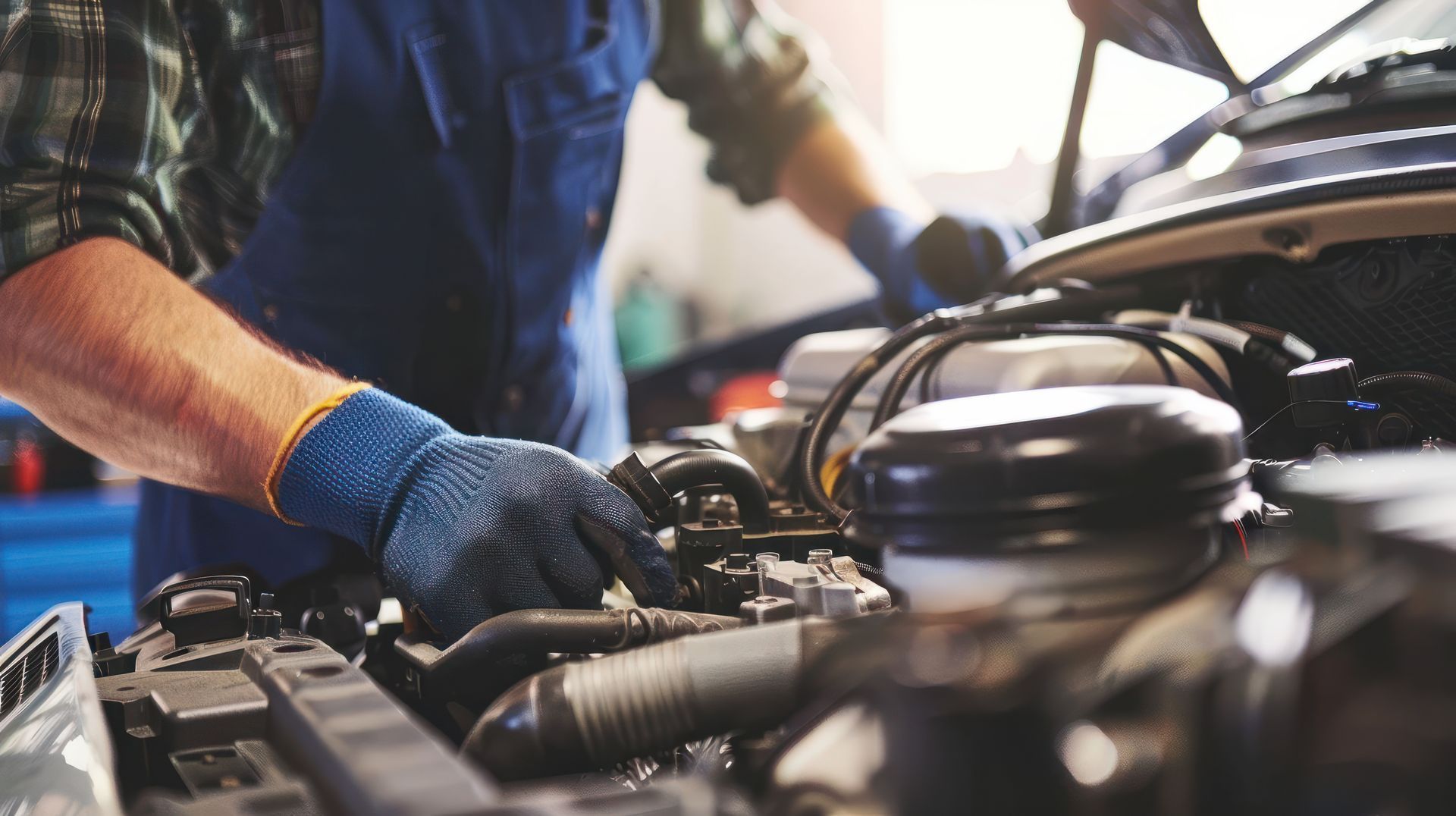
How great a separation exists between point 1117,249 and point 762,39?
47.0 inches

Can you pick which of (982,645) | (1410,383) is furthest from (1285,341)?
(982,645)

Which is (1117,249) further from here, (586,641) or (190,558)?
(190,558)

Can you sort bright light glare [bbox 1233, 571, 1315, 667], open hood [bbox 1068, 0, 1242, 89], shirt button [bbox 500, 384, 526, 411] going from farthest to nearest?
1. shirt button [bbox 500, 384, 526, 411]
2. open hood [bbox 1068, 0, 1242, 89]
3. bright light glare [bbox 1233, 571, 1315, 667]

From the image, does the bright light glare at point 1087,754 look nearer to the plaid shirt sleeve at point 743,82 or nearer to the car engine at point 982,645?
the car engine at point 982,645

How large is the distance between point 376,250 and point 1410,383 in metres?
1.26

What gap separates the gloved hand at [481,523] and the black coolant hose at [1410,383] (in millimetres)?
546

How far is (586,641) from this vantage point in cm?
56

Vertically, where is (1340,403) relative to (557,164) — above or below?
below

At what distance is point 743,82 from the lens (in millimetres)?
1997

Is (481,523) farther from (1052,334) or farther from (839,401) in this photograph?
(1052,334)

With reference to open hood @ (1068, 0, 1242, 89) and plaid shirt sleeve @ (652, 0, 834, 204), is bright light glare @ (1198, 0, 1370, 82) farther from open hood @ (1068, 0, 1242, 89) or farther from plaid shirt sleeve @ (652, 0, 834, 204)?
plaid shirt sleeve @ (652, 0, 834, 204)

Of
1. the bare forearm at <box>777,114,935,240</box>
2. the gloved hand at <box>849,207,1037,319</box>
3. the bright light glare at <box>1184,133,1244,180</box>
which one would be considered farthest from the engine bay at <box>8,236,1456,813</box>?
→ the bare forearm at <box>777,114,935,240</box>

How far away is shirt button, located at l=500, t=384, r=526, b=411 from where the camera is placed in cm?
159

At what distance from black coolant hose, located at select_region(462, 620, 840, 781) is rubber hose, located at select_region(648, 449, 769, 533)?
259 mm
